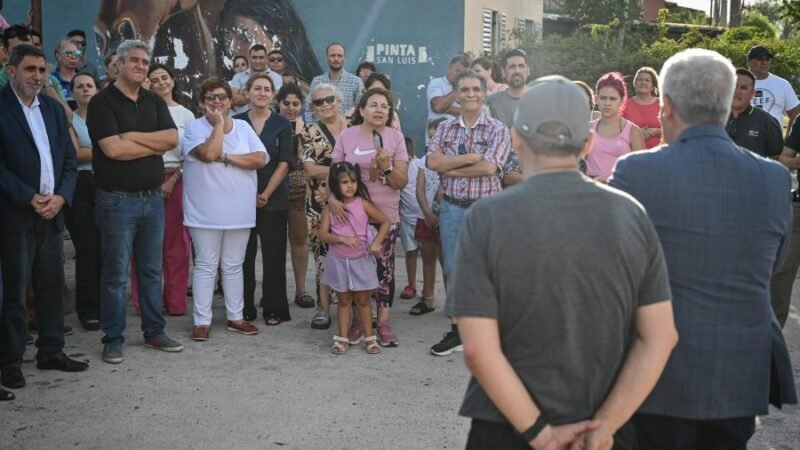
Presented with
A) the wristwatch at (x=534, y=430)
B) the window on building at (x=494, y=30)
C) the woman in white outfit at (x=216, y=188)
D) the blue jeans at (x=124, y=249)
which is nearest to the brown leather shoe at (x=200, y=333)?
the woman in white outfit at (x=216, y=188)

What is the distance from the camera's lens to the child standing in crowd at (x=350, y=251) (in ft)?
22.5

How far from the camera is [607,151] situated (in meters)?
7.09

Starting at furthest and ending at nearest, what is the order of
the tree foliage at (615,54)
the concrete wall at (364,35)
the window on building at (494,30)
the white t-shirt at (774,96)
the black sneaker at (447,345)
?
the window on building at (494,30) < the tree foliage at (615,54) < the concrete wall at (364,35) < the white t-shirt at (774,96) < the black sneaker at (447,345)

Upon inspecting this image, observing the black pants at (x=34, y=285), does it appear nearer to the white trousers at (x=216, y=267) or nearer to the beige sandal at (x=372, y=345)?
the white trousers at (x=216, y=267)

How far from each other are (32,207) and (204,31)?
428 inches

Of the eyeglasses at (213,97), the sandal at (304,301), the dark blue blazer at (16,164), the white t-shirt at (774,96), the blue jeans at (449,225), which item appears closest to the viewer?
the dark blue blazer at (16,164)

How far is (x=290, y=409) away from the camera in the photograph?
5496mm

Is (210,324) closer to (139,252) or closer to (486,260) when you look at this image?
(139,252)

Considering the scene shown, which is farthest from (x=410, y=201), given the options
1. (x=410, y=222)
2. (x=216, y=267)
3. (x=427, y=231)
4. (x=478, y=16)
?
(x=478, y=16)

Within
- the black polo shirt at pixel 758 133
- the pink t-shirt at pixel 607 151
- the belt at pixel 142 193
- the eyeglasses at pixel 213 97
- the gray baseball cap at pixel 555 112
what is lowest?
the belt at pixel 142 193

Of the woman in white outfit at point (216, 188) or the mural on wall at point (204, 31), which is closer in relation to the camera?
the woman in white outfit at point (216, 188)

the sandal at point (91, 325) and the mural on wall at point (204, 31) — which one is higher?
the mural on wall at point (204, 31)

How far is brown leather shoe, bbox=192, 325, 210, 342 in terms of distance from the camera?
7.14 meters

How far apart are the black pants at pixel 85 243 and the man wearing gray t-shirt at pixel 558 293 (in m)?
5.65
